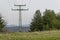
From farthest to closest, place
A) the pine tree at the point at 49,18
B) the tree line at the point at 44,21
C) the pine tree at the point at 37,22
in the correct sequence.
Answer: the pine tree at the point at 49,18 → the tree line at the point at 44,21 → the pine tree at the point at 37,22

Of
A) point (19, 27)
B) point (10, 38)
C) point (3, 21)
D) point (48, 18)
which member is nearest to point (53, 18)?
point (48, 18)

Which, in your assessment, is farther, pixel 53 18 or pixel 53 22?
pixel 53 18

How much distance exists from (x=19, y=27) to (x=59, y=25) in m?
16.2

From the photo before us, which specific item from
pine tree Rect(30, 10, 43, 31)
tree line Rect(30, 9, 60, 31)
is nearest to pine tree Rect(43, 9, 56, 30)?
tree line Rect(30, 9, 60, 31)

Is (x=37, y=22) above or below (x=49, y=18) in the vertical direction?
below

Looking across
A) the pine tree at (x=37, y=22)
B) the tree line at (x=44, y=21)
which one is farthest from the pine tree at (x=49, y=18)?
the pine tree at (x=37, y=22)

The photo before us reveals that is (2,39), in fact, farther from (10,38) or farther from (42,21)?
(42,21)

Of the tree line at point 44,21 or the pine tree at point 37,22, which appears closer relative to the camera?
the pine tree at point 37,22

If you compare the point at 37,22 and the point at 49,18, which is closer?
the point at 37,22

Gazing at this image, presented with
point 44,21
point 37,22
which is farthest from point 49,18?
point 37,22

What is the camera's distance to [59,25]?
2308 inches

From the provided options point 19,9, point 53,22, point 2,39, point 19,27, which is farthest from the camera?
point 53,22

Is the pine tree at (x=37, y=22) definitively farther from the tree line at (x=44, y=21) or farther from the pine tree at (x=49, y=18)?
the pine tree at (x=49, y=18)

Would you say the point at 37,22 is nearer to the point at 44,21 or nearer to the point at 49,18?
the point at 44,21
